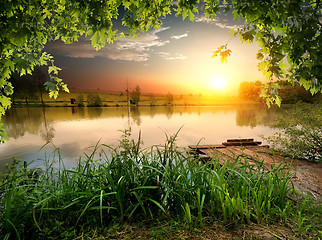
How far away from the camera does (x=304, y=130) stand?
6.23m

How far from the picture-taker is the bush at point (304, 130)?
5.99 metres

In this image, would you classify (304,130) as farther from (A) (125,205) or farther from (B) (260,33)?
(A) (125,205)

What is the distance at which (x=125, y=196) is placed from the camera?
2.32 meters

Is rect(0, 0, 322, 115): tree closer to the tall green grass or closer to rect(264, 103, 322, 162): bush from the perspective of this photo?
the tall green grass

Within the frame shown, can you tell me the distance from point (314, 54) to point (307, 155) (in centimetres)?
562

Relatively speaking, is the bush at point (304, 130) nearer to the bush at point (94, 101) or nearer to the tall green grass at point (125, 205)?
the tall green grass at point (125, 205)

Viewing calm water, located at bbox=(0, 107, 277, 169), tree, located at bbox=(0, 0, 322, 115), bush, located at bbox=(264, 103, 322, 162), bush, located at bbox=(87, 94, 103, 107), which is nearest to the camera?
tree, located at bbox=(0, 0, 322, 115)

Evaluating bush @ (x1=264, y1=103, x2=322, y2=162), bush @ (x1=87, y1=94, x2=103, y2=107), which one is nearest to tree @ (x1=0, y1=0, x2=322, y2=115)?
bush @ (x1=264, y1=103, x2=322, y2=162)

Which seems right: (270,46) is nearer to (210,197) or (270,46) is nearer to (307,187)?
(210,197)

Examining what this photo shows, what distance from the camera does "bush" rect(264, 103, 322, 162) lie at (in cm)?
599

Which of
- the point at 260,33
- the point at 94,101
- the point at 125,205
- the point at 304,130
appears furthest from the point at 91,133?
the point at 94,101

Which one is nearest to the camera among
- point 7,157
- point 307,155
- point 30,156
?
point 307,155

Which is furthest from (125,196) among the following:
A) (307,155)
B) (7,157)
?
(7,157)

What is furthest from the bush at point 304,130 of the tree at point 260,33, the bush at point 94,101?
the bush at point 94,101
